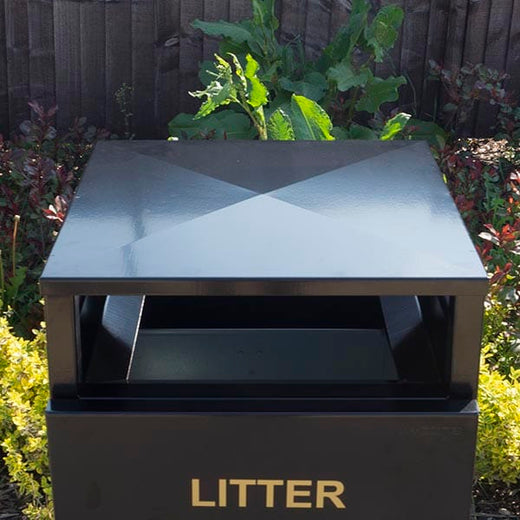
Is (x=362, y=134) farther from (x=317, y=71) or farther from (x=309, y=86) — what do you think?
(x=317, y=71)

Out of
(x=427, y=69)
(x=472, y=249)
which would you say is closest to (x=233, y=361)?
(x=472, y=249)

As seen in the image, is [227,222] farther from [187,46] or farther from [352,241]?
A: [187,46]

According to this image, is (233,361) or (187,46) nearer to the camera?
(233,361)

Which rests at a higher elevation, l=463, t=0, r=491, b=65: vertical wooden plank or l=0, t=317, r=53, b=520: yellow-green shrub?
l=463, t=0, r=491, b=65: vertical wooden plank

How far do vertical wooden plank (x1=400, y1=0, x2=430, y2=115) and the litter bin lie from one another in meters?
3.24

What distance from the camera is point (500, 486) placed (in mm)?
2678

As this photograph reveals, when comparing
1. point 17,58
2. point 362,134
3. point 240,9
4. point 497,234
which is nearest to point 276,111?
point 497,234

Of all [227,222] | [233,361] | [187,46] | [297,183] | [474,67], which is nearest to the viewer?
[227,222]

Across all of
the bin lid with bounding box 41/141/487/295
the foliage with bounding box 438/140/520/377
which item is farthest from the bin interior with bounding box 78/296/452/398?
the foliage with bounding box 438/140/520/377

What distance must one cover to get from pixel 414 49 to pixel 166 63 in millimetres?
1236

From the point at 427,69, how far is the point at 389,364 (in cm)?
320

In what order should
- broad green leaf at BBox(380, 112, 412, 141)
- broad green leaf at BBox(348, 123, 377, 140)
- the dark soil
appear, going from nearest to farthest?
the dark soil
broad green leaf at BBox(380, 112, 412, 141)
broad green leaf at BBox(348, 123, 377, 140)

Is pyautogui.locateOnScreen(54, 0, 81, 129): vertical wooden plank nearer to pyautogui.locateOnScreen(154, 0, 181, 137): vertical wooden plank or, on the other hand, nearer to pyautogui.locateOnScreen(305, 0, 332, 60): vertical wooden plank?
pyautogui.locateOnScreen(154, 0, 181, 137): vertical wooden plank

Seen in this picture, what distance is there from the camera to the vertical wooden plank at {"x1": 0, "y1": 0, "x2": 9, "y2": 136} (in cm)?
501
